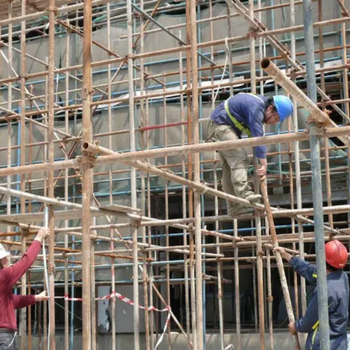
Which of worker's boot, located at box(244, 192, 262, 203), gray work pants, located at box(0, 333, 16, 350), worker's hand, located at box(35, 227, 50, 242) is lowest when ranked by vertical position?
gray work pants, located at box(0, 333, 16, 350)

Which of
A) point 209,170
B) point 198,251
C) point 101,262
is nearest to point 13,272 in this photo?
point 198,251

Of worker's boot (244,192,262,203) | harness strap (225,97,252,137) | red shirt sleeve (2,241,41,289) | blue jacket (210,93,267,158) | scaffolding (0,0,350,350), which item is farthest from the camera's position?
scaffolding (0,0,350,350)

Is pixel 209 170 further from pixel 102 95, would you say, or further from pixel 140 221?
pixel 140 221

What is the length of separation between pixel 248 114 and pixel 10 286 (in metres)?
2.74

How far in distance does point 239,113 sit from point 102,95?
678 cm

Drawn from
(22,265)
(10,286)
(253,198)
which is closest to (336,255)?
(253,198)

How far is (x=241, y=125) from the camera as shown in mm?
7348

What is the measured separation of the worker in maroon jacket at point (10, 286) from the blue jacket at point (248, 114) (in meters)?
2.14

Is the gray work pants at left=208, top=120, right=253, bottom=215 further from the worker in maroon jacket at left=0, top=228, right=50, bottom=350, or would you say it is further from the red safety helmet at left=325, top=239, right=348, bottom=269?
the worker in maroon jacket at left=0, top=228, right=50, bottom=350

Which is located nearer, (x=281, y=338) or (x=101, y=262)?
(x=281, y=338)

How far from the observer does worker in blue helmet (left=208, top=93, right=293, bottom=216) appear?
22.6ft

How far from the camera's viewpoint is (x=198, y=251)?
6254 millimetres

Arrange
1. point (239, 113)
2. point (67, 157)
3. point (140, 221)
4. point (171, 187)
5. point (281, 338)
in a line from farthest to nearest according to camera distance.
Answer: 1. point (67, 157)
2. point (171, 187)
3. point (281, 338)
4. point (140, 221)
5. point (239, 113)

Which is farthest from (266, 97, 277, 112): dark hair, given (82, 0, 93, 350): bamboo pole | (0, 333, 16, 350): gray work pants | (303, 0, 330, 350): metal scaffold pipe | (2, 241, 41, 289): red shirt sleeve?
(0, 333, 16, 350): gray work pants
